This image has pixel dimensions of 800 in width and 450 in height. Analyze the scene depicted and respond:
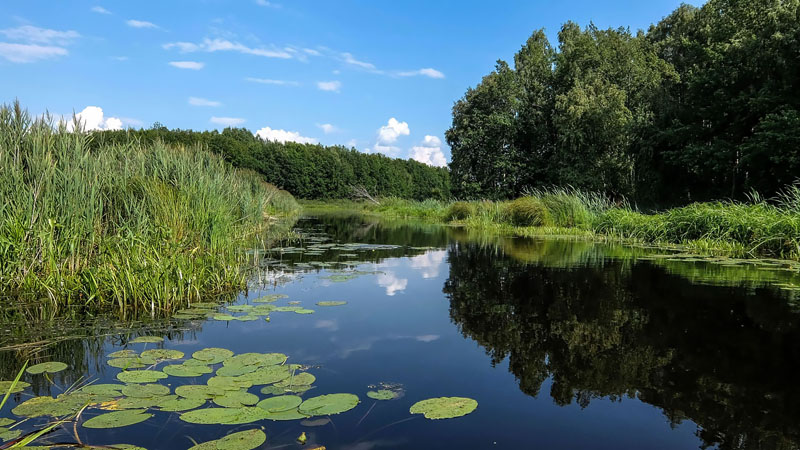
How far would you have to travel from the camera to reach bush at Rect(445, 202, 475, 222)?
21.6m

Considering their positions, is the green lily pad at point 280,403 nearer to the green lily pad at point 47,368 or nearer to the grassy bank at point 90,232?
the green lily pad at point 47,368

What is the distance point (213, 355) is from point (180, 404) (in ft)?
2.70

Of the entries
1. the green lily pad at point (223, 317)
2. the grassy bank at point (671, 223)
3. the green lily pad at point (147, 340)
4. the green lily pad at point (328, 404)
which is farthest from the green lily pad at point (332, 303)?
the grassy bank at point (671, 223)

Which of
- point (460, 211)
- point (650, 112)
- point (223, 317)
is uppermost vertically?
point (650, 112)

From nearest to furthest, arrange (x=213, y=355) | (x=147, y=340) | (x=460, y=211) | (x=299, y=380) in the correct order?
(x=299, y=380)
(x=213, y=355)
(x=147, y=340)
(x=460, y=211)

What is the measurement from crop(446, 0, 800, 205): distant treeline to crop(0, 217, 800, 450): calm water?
13838 mm

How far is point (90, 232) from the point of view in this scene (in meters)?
5.16

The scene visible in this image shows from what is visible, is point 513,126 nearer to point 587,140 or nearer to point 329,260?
point 587,140

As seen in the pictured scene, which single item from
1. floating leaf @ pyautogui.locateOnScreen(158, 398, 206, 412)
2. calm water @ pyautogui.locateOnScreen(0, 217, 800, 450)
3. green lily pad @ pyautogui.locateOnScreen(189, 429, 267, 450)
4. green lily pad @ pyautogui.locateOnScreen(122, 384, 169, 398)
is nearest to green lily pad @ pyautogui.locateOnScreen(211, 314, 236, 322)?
calm water @ pyautogui.locateOnScreen(0, 217, 800, 450)

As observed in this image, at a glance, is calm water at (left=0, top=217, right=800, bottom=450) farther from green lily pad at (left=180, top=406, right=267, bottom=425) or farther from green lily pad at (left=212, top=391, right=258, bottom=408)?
green lily pad at (left=212, top=391, right=258, bottom=408)

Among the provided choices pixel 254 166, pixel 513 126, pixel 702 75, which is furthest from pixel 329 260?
pixel 254 166

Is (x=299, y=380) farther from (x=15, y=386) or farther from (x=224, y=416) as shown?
(x=15, y=386)

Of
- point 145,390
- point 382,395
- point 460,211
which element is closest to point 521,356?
point 382,395

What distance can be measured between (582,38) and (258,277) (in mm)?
26297
